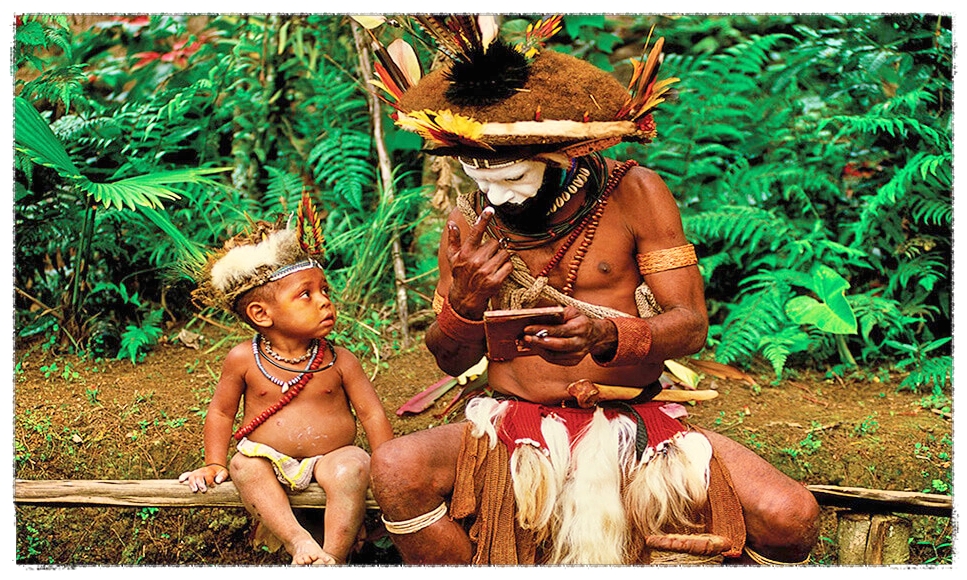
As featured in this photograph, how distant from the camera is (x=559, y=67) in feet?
9.16

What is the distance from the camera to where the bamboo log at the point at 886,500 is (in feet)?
10.4

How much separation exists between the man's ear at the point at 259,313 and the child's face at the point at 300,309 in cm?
2

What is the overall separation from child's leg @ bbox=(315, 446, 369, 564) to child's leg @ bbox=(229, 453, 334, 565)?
65mm

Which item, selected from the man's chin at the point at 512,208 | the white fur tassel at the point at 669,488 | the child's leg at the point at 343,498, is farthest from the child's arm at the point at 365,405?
the white fur tassel at the point at 669,488

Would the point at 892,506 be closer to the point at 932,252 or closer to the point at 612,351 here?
the point at 612,351

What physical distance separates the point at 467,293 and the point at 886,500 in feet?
5.09

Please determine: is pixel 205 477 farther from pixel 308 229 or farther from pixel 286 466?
pixel 308 229

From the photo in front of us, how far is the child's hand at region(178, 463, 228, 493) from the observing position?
10.2 feet

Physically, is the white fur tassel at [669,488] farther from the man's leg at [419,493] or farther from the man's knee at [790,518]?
the man's leg at [419,493]

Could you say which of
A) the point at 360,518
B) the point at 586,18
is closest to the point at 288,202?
the point at 586,18

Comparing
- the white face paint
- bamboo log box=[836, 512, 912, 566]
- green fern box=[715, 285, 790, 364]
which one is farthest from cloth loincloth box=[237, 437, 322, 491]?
green fern box=[715, 285, 790, 364]

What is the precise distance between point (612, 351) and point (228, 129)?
3.28 m

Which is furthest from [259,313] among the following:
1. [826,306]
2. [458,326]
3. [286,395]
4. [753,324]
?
[826,306]

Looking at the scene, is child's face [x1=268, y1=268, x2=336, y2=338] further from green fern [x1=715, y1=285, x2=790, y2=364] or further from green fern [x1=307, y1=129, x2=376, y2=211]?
green fern [x1=715, y1=285, x2=790, y2=364]
